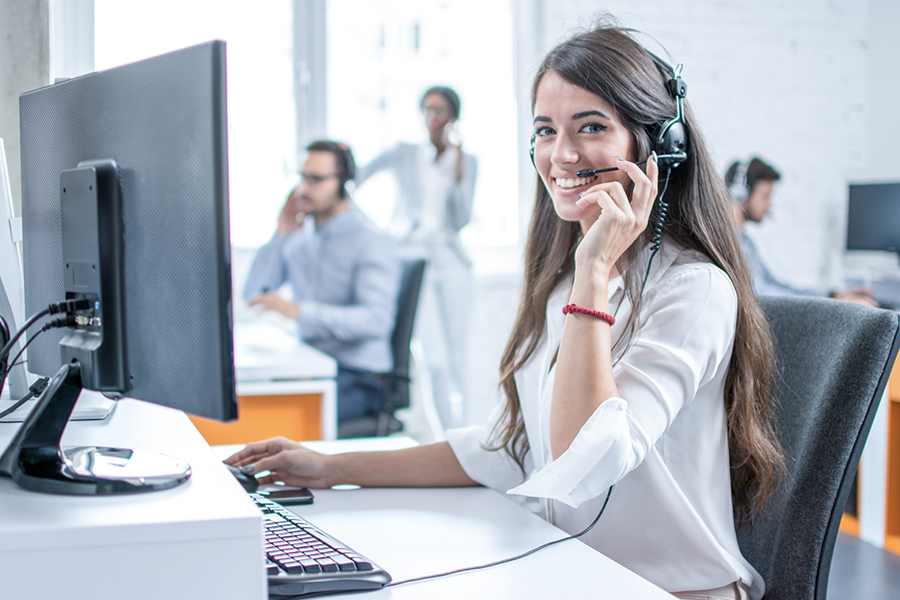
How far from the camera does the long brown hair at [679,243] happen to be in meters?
1.21

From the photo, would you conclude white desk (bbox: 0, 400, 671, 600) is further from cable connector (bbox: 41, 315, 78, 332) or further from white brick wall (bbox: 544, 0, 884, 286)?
white brick wall (bbox: 544, 0, 884, 286)

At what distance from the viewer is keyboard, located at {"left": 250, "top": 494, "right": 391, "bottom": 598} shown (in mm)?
863

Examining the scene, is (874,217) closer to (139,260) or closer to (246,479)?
(246,479)

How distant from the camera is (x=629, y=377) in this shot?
114cm

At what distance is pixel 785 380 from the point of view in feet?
4.06

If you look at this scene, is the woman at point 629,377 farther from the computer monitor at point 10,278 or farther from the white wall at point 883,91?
the white wall at point 883,91

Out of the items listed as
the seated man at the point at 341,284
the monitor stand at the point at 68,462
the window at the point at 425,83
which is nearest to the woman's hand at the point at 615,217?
the monitor stand at the point at 68,462

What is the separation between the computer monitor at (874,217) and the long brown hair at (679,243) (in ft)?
11.4

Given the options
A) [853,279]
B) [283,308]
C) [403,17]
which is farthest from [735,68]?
[283,308]

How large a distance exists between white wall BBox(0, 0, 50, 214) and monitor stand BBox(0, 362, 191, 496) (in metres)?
0.74

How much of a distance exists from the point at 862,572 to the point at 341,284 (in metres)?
1.85

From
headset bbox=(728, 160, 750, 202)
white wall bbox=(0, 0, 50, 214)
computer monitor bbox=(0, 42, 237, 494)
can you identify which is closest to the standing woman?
headset bbox=(728, 160, 750, 202)

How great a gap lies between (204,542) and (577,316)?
54 cm

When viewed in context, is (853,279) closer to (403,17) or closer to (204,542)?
(403,17)
